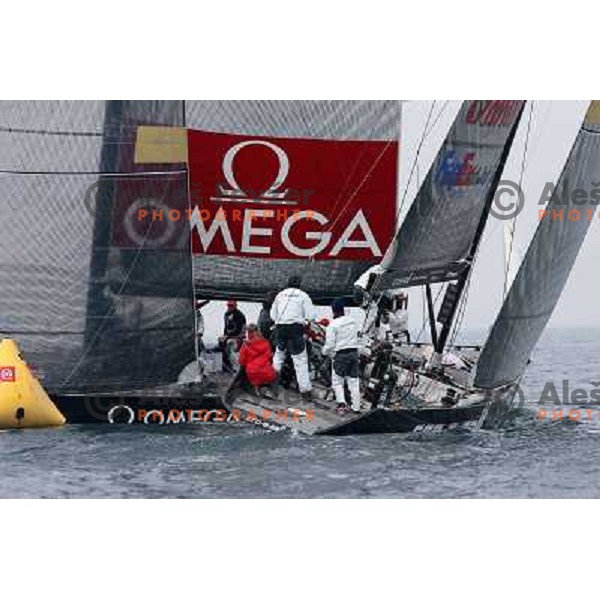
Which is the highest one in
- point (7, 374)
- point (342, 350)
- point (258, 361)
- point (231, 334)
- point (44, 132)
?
point (44, 132)

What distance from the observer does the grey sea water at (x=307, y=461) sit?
1672cm

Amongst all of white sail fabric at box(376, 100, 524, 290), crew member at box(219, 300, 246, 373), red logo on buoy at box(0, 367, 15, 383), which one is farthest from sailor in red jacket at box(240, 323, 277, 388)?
red logo on buoy at box(0, 367, 15, 383)

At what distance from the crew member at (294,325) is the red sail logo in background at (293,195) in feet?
5.02

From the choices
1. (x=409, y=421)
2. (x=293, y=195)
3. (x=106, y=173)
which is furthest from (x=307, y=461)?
(x=293, y=195)

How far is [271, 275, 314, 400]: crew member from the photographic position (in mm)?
19000

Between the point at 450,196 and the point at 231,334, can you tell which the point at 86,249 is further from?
the point at 450,196

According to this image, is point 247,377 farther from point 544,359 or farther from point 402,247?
point 544,359

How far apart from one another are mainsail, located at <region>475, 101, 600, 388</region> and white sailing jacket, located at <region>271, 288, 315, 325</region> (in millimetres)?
1463

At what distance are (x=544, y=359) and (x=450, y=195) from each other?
2.64 m

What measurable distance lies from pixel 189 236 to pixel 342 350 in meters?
1.64

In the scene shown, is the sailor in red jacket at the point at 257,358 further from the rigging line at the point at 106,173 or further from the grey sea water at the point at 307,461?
the rigging line at the point at 106,173

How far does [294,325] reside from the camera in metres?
19.0

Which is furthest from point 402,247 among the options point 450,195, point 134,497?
point 134,497

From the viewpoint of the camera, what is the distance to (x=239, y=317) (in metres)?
21.0
